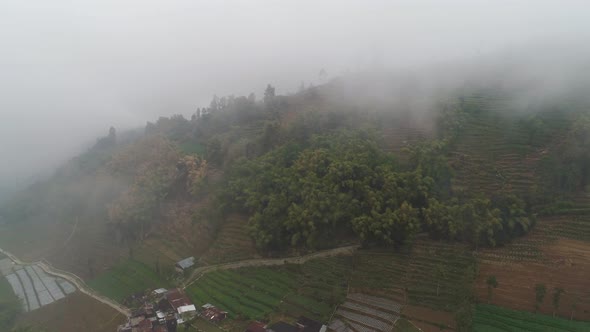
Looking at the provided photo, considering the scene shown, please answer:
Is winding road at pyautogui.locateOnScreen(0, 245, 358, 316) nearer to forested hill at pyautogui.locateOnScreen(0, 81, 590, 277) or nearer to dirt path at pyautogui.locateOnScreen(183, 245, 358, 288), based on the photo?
dirt path at pyautogui.locateOnScreen(183, 245, 358, 288)

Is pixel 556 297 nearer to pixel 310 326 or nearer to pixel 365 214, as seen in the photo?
pixel 365 214

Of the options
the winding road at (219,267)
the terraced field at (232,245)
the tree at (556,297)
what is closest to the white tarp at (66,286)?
the winding road at (219,267)

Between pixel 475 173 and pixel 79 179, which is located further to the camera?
pixel 79 179

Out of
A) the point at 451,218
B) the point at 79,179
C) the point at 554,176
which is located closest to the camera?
the point at 451,218

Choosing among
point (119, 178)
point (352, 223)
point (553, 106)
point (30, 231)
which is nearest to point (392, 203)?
point (352, 223)

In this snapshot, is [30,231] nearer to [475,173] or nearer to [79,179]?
[79,179]

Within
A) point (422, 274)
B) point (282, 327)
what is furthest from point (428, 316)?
point (282, 327)
